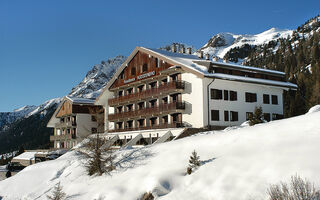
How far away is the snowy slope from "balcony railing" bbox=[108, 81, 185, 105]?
1587 centimetres

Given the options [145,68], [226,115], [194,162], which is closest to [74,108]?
[145,68]

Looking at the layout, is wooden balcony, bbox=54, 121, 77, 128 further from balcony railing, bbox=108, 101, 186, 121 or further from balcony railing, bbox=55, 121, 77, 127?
balcony railing, bbox=108, 101, 186, 121

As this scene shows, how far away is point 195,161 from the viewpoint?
56.6 ft

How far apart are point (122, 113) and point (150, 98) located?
234 inches

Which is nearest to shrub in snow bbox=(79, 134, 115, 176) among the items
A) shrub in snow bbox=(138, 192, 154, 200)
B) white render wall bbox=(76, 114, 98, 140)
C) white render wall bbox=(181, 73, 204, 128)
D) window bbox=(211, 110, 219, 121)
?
shrub in snow bbox=(138, 192, 154, 200)

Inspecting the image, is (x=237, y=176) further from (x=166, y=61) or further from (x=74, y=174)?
(x=166, y=61)

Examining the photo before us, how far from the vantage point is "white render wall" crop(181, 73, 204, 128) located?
3700 cm

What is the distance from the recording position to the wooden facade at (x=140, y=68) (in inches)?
1705

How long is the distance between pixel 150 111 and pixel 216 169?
90.0 ft

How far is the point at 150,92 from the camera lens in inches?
1724

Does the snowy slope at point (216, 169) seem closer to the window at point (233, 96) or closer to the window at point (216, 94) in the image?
the window at point (216, 94)

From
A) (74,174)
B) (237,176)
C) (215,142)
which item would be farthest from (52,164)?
(237,176)

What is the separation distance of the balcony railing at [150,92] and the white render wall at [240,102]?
151 inches

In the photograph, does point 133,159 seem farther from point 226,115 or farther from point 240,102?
point 240,102
